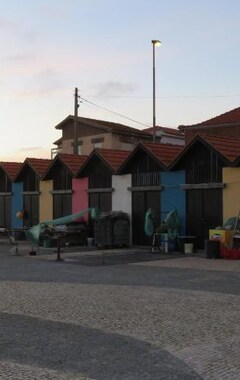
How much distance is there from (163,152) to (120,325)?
54.7 ft

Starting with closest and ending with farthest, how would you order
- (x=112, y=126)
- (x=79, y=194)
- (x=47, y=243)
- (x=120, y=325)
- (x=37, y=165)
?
(x=120, y=325) < (x=47, y=243) < (x=79, y=194) < (x=37, y=165) < (x=112, y=126)

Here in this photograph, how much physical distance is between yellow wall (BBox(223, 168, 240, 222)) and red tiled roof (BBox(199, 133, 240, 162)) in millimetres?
545

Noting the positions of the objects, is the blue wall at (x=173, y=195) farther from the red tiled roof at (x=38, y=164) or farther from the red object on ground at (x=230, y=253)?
the red tiled roof at (x=38, y=164)

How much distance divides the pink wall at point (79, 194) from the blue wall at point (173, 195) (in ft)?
18.0

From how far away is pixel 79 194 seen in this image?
96.1 ft

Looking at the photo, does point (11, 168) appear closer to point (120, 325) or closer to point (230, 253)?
point (230, 253)

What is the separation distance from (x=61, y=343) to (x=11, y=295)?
4.57m

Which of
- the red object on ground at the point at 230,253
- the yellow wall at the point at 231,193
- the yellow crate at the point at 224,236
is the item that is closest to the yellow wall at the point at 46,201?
the yellow wall at the point at 231,193

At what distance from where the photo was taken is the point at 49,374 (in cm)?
638

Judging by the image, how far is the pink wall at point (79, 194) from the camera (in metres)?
28.9

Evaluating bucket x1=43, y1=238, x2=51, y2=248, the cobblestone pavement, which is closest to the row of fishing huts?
bucket x1=43, y1=238, x2=51, y2=248

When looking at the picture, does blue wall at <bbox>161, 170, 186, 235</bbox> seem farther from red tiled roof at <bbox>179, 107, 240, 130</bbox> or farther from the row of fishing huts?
red tiled roof at <bbox>179, 107, 240, 130</bbox>

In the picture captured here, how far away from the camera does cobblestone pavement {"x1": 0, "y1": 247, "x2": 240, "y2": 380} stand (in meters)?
6.69

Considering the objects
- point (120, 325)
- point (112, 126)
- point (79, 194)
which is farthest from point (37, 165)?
point (120, 325)
